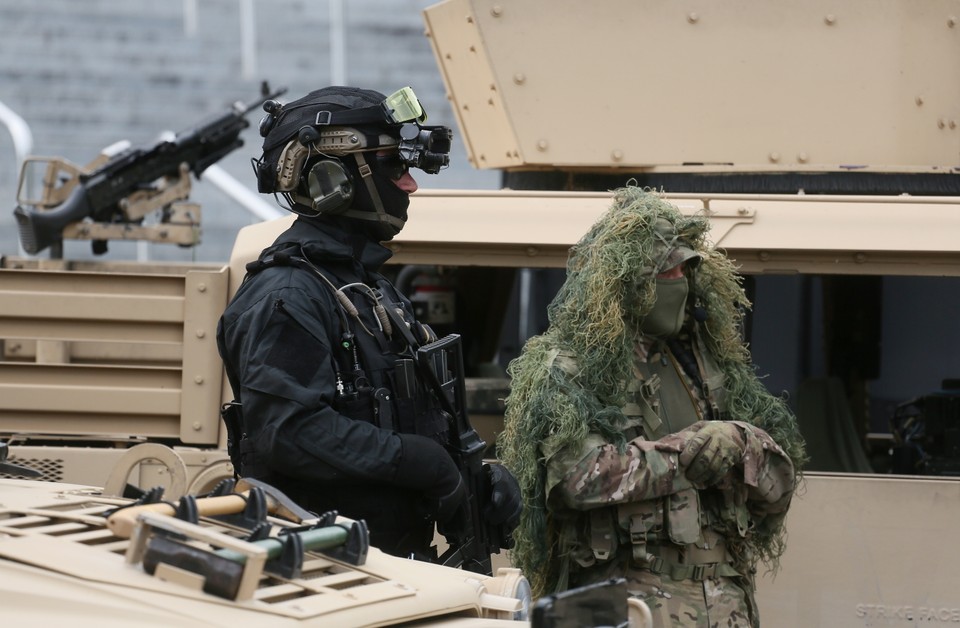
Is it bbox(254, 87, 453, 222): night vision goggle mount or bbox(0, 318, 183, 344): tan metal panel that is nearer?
bbox(254, 87, 453, 222): night vision goggle mount

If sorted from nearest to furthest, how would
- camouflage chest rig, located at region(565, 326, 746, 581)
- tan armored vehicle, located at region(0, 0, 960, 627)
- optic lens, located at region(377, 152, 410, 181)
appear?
optic lens, located at region(377, 152, 410, 181) → camouflage chest rig, located at region(565, 326, 746, 581) → tan armored vehicle, located at region(0, 0, 960, 627)

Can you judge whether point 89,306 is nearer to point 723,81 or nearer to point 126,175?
point 723,81

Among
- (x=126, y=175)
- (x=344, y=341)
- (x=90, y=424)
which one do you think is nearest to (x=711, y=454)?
(x=344, y=341)

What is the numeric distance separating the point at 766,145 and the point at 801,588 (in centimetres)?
176

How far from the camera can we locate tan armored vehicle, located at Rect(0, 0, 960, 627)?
4223mm

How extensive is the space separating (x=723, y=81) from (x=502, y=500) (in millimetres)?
2554

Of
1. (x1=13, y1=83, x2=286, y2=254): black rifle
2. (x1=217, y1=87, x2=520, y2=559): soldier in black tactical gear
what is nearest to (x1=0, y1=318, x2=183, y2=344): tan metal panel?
(x1=217, y1=87, x2=520, y2=559): soldier in black tactical gear

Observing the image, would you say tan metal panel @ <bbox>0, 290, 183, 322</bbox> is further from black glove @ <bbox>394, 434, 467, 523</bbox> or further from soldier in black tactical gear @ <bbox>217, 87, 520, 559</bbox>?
black glove @ <bbox>394, 434, 467, 523</bbox>

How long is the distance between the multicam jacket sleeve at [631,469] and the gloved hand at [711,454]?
0.02 metres

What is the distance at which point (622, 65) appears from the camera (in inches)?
205

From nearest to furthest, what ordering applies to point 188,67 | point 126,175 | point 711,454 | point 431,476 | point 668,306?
point 431,476 < point 711,454 < point 668,306 < point 126,175 < point 188,67

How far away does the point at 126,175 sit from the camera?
854cm

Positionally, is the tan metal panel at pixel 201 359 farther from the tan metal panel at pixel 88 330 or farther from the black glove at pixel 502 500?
the black glove at pixel 502 500

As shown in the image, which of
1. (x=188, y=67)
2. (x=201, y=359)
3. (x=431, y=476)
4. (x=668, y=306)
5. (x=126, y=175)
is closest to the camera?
(x=431, y=476)
